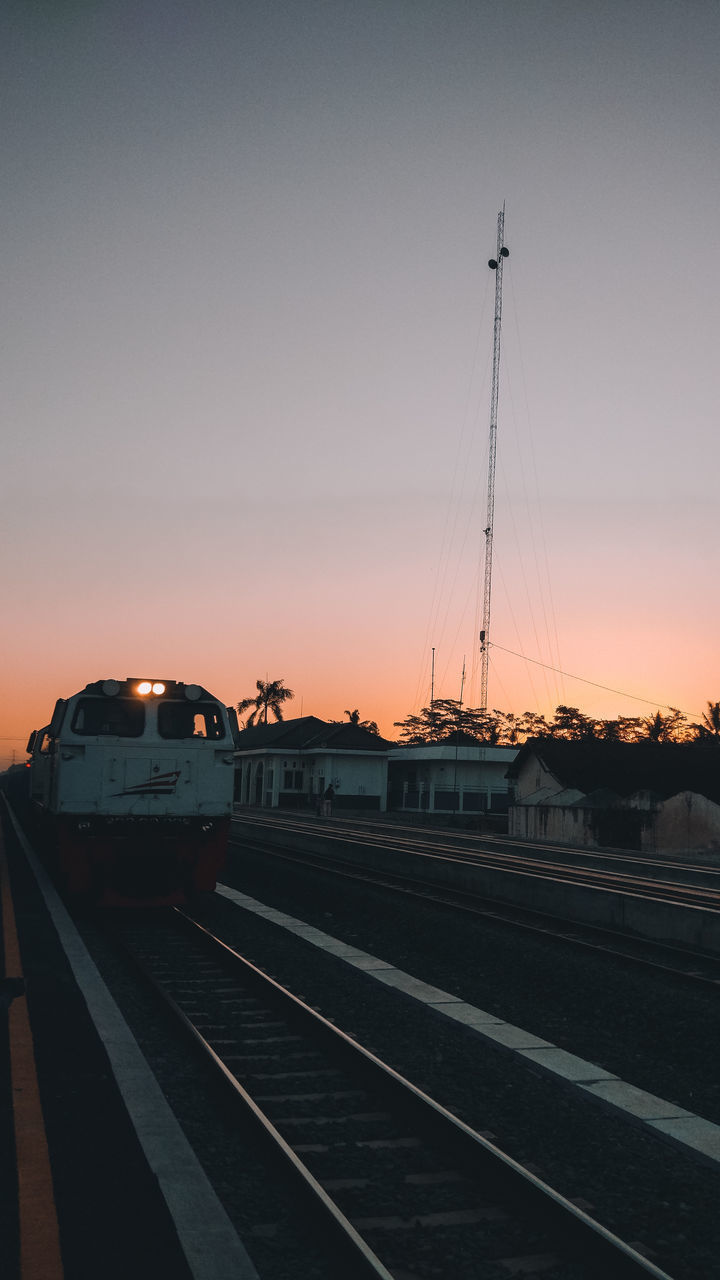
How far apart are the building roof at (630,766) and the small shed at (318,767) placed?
18579 millimetres

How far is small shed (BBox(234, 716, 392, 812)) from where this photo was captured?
66375mm

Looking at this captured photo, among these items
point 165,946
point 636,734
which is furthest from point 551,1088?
point 636,734

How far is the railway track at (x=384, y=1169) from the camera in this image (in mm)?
3830

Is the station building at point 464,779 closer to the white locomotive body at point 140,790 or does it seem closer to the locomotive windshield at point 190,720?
the locomotive windshield at point 190,720

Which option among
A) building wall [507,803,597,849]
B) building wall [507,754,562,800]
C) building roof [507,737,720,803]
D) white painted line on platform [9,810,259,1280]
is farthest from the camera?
building wall [507,754,562,800]

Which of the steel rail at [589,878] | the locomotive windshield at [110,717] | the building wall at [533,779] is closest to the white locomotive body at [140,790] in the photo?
the locomotive windshield at [110,717]

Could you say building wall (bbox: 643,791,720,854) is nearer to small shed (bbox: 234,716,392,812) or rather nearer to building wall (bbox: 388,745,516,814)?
building wall (bbox: 388,745,516,814)

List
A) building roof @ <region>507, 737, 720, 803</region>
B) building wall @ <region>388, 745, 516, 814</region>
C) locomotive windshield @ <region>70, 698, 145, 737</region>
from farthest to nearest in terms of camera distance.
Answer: building wall @ <region>388, 745, 516, 814</region> → building roof @ <region>507, 737, 720, 803</region> → locomotive windshield @ <region>70, 698, 145, 737</region>

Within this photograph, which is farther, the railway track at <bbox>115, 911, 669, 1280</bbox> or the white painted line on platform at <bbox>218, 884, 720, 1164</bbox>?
the white painted line on platform at <bbox>218, 884, 720, 1164</bbox>

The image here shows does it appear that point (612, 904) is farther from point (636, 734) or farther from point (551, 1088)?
point (636, 734)

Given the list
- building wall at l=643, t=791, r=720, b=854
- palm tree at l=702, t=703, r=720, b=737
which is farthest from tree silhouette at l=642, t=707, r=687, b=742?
building wall at l=643, t=791, r=720, b=854

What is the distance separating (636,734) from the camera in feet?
293

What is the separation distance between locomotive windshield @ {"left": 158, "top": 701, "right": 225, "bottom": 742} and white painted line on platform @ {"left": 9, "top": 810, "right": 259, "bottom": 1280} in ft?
18.6

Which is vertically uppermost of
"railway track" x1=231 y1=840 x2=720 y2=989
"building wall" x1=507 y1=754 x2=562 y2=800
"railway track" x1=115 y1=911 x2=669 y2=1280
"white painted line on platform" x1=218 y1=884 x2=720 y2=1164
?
"building wall" x1=507 y1=754 x2=562 y2=800
